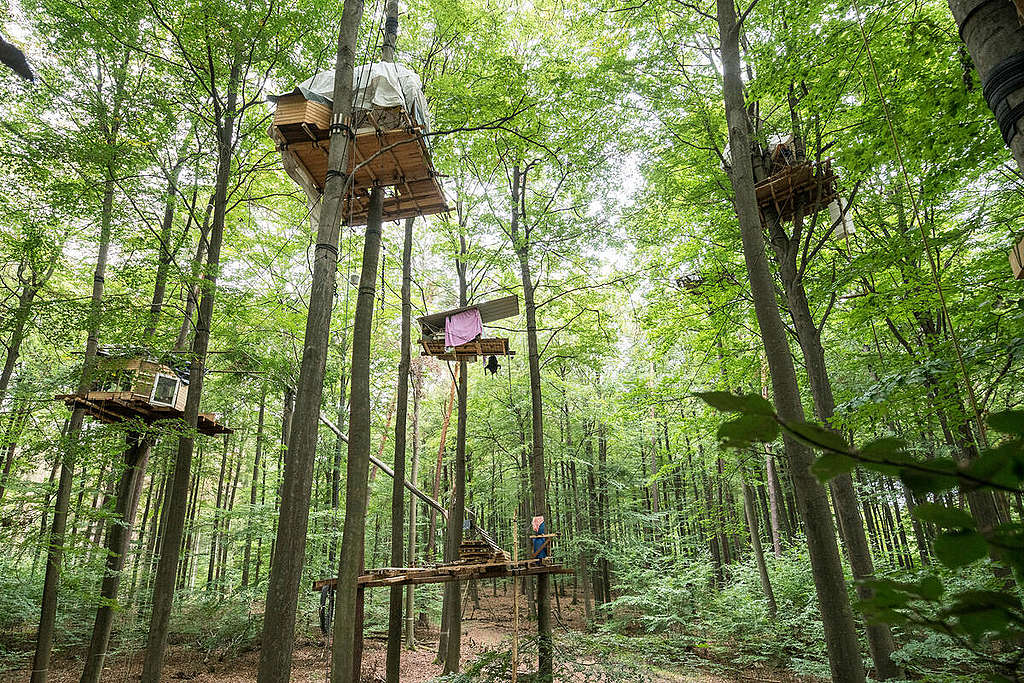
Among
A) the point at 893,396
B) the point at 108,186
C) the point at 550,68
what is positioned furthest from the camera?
the point at 550,68

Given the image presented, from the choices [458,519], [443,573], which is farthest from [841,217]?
[458,519]

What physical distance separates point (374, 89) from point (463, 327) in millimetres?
5389

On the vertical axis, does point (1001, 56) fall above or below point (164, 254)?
below

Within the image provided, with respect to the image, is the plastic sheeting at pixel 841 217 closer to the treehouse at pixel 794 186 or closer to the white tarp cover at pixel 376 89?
the treehouse at pixel 794 186

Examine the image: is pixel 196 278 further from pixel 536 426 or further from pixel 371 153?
pixel 536 426

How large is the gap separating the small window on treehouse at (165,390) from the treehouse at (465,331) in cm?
527

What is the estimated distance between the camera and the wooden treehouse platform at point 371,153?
5.67m

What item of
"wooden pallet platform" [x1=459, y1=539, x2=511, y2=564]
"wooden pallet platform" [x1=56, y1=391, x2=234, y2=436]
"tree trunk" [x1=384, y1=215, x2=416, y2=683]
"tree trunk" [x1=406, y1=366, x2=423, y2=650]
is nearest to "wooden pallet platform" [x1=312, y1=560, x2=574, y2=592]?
"tree trunk" [x1=384, y1=215, x2=416, y2=683]

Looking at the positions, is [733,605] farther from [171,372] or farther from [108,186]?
[108,186]

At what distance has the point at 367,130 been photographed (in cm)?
620

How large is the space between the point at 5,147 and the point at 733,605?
59.9 feet

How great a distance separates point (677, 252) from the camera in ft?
32.0

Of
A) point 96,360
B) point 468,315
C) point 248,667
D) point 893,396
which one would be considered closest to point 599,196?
point 468,315

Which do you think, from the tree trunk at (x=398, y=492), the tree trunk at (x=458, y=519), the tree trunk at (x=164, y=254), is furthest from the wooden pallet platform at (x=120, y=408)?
the tree trunk at (x=458, y=519)
